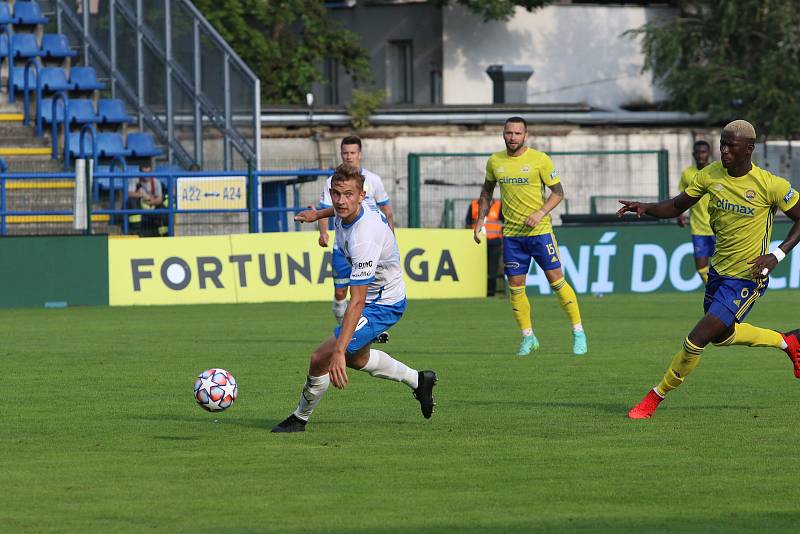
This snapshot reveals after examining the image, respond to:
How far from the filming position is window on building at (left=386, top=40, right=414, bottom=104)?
44.9 meters

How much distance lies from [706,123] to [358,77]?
31.9 ft

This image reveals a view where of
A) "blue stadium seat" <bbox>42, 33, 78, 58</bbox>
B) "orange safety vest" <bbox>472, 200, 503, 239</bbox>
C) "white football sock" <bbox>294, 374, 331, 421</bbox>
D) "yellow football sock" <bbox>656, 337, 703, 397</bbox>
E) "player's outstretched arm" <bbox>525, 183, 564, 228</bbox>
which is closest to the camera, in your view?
"white football sock" <bbox>294, 374, 331, 421</bbox>

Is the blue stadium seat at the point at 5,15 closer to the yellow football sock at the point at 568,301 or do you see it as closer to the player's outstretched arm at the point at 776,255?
the yellow football sock at the point at 568,301

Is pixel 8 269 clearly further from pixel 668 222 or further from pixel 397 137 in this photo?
pixel 397 137

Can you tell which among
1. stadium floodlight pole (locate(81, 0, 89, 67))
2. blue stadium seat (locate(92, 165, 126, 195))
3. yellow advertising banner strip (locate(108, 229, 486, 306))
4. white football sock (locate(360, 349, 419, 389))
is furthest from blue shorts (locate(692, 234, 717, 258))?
stadium floodlight pole (locate(81, 0, 89, 67))

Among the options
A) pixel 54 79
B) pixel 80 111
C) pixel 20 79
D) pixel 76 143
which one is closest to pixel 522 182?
pixel 76 143

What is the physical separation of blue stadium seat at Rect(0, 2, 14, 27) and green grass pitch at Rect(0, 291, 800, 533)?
15.4m

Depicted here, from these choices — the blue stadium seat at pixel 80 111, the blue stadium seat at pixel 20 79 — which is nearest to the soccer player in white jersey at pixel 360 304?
the blue stadium seat at pixel 80 111

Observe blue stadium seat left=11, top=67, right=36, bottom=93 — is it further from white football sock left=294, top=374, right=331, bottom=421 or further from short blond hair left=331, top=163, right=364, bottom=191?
short blond hair left=331, top=163, right=364, bottom=191

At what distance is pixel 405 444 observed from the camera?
31.6 ft

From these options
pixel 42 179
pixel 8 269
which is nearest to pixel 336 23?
pixel 42 179

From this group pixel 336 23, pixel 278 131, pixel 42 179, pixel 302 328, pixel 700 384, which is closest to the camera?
pixel 700 384

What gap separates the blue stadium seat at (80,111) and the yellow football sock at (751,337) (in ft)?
65.2

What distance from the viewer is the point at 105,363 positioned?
49.3ft
